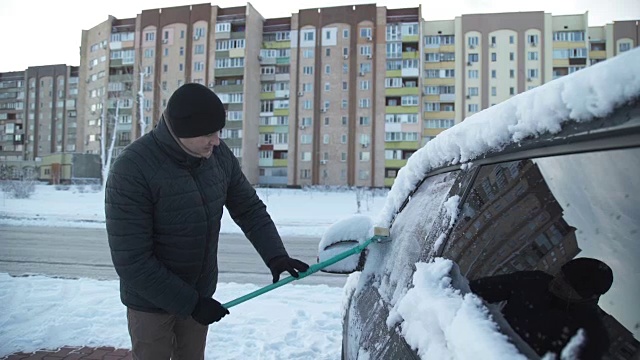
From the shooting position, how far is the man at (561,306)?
76 centimetres

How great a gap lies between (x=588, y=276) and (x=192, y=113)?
5.31ft

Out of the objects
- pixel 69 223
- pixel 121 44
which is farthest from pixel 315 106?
pixel 69 223

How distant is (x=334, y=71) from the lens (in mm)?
49219

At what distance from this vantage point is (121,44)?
52000mm

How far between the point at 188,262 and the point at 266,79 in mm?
50102

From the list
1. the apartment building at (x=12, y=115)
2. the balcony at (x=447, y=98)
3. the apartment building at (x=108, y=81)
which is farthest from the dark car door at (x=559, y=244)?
the apartment building at (x=12, y=115)

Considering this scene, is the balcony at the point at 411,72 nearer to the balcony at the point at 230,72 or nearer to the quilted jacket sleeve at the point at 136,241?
the balcony at the point at 230,72

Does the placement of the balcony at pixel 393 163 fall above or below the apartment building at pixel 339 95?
below

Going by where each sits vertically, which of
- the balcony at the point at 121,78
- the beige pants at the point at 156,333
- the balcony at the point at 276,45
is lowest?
the beige pants at the point at 156,333

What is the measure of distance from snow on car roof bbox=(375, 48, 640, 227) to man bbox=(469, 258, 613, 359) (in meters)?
0.27

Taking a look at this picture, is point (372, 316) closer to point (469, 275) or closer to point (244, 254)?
point (469, 275)

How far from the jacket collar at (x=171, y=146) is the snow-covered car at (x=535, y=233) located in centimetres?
113

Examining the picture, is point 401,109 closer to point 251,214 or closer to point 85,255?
point 85,255

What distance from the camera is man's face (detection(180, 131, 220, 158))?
203 centimetres
